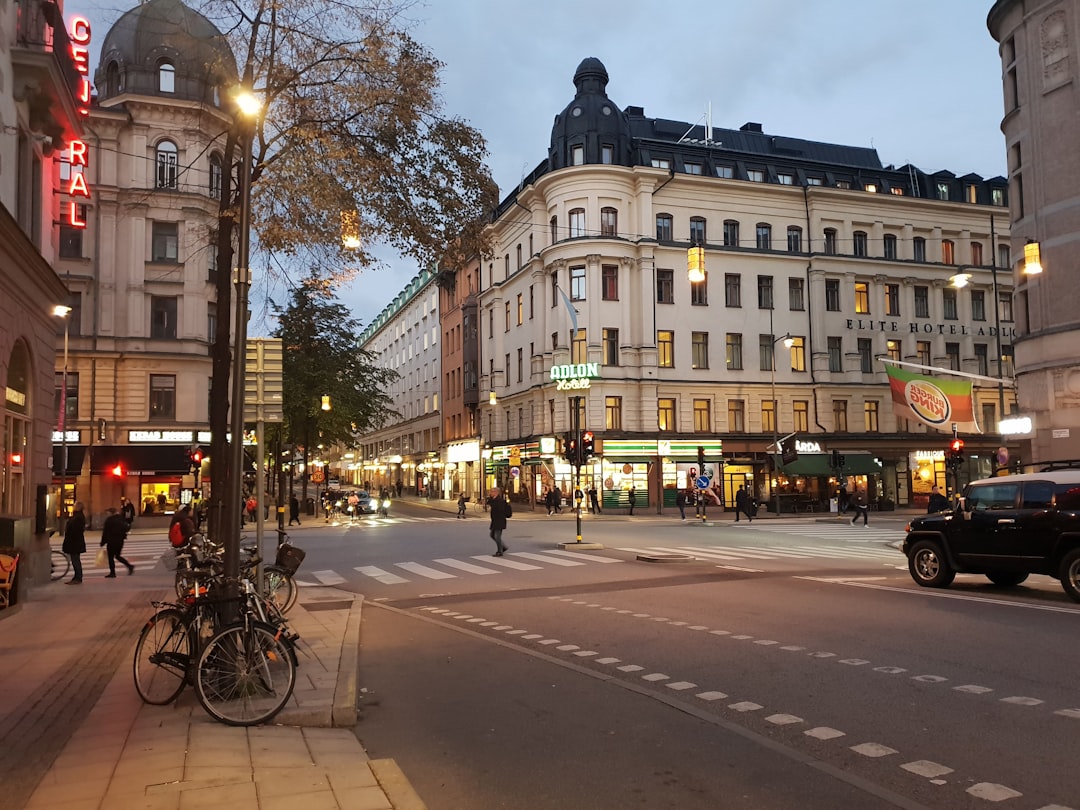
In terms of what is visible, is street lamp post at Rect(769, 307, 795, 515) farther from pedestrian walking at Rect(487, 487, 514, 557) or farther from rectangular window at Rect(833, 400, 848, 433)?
pedestrian walking at Rect(487, 487, 514, 557)

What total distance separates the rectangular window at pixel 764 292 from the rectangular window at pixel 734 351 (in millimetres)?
2471

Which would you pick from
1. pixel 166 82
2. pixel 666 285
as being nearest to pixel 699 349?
pixel 666 285

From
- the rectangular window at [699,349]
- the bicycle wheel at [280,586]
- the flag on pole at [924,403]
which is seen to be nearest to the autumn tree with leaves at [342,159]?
the bicycle wheel at [280,586]

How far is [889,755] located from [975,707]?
1608 mm

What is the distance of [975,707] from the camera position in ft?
23.5

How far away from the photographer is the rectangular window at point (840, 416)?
52125 mm

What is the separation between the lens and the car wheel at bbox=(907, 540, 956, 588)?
48.5 ft

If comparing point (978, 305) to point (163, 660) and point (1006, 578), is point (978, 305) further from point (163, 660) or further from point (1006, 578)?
point (163, 660)

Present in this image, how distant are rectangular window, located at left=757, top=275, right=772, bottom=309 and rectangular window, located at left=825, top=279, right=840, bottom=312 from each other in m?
3.73

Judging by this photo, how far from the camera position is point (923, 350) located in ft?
178

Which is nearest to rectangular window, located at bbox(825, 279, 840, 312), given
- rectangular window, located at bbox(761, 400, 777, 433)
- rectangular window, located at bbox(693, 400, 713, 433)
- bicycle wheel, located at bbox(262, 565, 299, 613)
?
rectangular window, located at bbox(761, 400, 777, 433)

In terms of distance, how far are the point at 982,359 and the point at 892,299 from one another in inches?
294

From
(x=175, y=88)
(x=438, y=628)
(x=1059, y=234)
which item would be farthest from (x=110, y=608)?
(x=175, y=88)

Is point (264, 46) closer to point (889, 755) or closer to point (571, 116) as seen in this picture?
point (889, 755)
